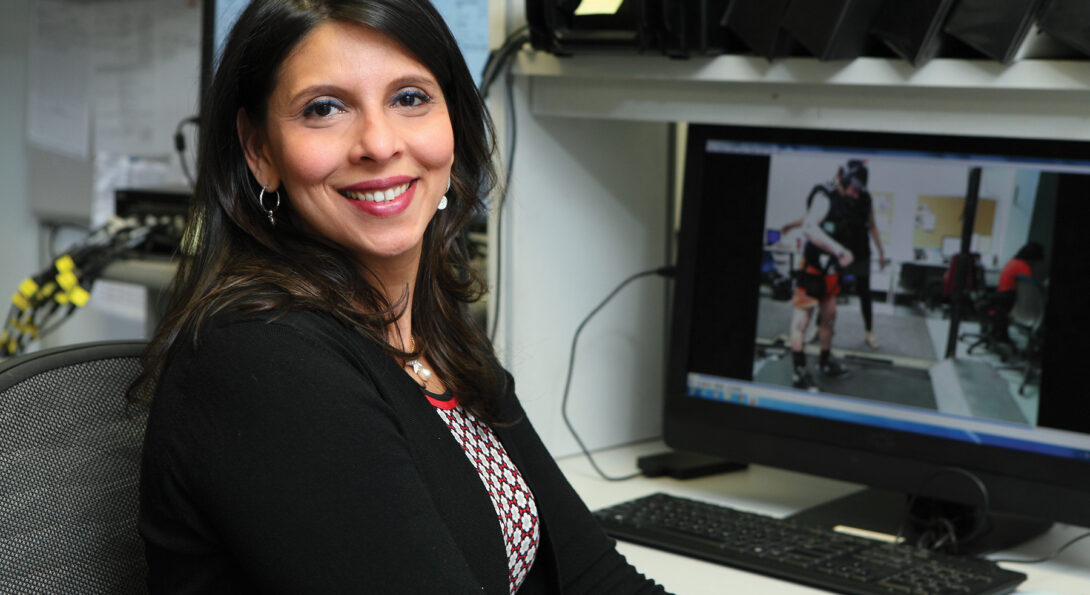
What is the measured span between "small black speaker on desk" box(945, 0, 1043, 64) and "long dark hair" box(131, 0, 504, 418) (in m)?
0.46

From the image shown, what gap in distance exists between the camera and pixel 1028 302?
46.5 inches

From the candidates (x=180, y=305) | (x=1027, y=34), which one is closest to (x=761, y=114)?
(x=1027, y=34)

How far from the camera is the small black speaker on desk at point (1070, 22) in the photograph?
40.1 inches

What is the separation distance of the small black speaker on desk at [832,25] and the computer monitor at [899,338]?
149mm

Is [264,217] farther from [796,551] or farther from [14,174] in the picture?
[14,174]

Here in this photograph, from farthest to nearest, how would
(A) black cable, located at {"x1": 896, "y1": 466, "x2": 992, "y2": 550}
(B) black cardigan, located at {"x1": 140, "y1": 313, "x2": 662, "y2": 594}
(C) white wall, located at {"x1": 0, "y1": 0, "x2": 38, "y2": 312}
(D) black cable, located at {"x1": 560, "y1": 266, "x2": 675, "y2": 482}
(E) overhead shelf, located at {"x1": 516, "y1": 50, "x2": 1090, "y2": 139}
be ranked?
(C) white wall, located at {"x1": 0, "y1": 0, "x2": 38, "y2": 312} < (D) black cable, located at {"x1": 560, "y1": 266, "x2": 675, "y2": 482} < (A) black cable, located at {"x1": 896, "y1": 466, "x2": 992, "y2": 550} < (E) overhead shelf, located at {"x1": 516, "y1": 50, "x2": 1090, "y2": 139} < (B) black cardigan, located at {"x1": 140, "y1": 313, "x2": 662, "y2": 594}

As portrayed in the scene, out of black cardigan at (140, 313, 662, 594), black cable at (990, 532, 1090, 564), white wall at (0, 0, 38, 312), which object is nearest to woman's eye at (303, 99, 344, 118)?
black cardigan at (140, 313, 662, 594)

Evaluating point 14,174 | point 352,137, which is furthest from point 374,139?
point 14,174

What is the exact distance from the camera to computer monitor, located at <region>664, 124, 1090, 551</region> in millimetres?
1166

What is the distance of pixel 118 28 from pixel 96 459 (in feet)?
8.35

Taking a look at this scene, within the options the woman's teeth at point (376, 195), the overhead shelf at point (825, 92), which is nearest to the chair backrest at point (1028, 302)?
the overhead shelf at point (825, 92)

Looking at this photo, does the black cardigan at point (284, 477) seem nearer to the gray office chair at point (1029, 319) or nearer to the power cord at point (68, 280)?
the gray office chair at point (1029, 319)

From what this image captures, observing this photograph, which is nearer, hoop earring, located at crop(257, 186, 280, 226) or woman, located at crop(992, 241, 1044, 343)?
hoop earring, located at crop(257, 186, 280, 226)

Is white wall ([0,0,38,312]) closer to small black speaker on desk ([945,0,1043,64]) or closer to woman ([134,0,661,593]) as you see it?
woman ([134,0,661,593])
